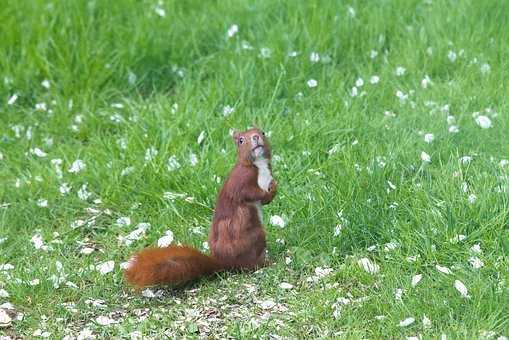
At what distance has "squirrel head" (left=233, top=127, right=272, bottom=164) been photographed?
4.48 metres

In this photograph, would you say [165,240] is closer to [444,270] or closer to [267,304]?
[267,304]

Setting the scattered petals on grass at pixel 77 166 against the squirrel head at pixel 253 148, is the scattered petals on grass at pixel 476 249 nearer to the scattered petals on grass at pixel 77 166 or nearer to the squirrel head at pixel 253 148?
the squirrel head at pixel 253 148

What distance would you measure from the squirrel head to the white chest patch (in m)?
0.02

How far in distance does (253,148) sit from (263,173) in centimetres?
14

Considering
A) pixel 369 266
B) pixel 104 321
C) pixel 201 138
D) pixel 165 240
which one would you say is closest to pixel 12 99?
pixel 201 138

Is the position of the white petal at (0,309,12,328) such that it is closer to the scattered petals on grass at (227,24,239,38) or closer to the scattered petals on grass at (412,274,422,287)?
the scattered petals on grass at (412,274,422,287)

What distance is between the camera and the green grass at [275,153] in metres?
4.42

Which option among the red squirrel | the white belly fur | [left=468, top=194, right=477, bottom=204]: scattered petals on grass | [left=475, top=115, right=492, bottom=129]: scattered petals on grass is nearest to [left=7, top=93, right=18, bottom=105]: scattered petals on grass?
the red squirrel

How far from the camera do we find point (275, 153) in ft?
19.0

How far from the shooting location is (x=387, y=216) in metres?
4.84

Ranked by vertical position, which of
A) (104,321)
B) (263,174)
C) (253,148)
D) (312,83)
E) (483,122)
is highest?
(253,148)

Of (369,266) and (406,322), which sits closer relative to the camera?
(406,322)

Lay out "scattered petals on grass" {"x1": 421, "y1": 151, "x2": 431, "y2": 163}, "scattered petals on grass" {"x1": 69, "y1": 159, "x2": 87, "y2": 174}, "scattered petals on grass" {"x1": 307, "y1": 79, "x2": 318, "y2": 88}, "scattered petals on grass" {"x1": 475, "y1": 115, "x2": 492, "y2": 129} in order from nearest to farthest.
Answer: "scattered petals on grass" {"x1": 421, "y1": 151, "x2": 431, "y2": 163} → "scattered petals on grass" {"x1": 475, "y1": 115, "x2": 492, "y2": 129} → "scattered petals on grass" {"x1": 69, "y1": 159, "x2": 87, "y2": 174} → "scattered petals on grass" {"x1": 307, "y1": 79, "x2": 318, "y2": 88}

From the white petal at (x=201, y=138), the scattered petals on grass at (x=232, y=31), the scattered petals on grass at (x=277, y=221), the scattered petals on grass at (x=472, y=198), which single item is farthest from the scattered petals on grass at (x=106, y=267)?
the scattered petals on grass at (x=232, y=31)
